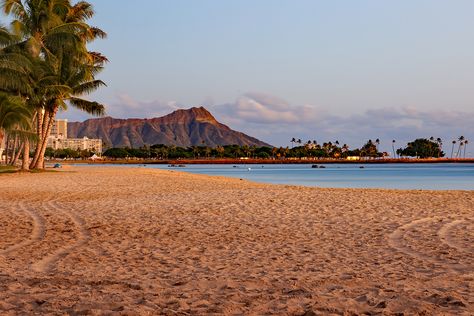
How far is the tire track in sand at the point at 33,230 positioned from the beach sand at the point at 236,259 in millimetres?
23

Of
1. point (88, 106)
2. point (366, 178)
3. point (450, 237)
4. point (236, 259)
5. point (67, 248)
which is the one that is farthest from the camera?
point (366, 178)

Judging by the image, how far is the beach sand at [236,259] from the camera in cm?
569

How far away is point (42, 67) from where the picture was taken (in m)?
39.1

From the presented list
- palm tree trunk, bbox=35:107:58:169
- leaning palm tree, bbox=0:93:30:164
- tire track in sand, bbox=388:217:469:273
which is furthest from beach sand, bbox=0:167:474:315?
palm tree trunk, bbox=35:107:58:169

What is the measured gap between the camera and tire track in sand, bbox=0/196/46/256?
9.44 metres

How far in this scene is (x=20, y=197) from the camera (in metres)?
19.1

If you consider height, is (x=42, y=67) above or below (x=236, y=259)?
above

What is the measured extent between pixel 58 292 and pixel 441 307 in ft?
12.9

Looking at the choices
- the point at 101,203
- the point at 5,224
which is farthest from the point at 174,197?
the point at 5,224

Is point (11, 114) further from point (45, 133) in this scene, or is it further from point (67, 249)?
point (67, 249)

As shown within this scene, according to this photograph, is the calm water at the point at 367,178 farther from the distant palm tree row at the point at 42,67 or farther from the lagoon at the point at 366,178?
the distant palm tree row at the point at 42,67

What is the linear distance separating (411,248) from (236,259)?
298 cm

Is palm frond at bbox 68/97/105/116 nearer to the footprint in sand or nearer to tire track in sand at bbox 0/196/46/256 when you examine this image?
tire track in sand at bbox 0/196/46/256

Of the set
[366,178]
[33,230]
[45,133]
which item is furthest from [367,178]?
[33,230]
